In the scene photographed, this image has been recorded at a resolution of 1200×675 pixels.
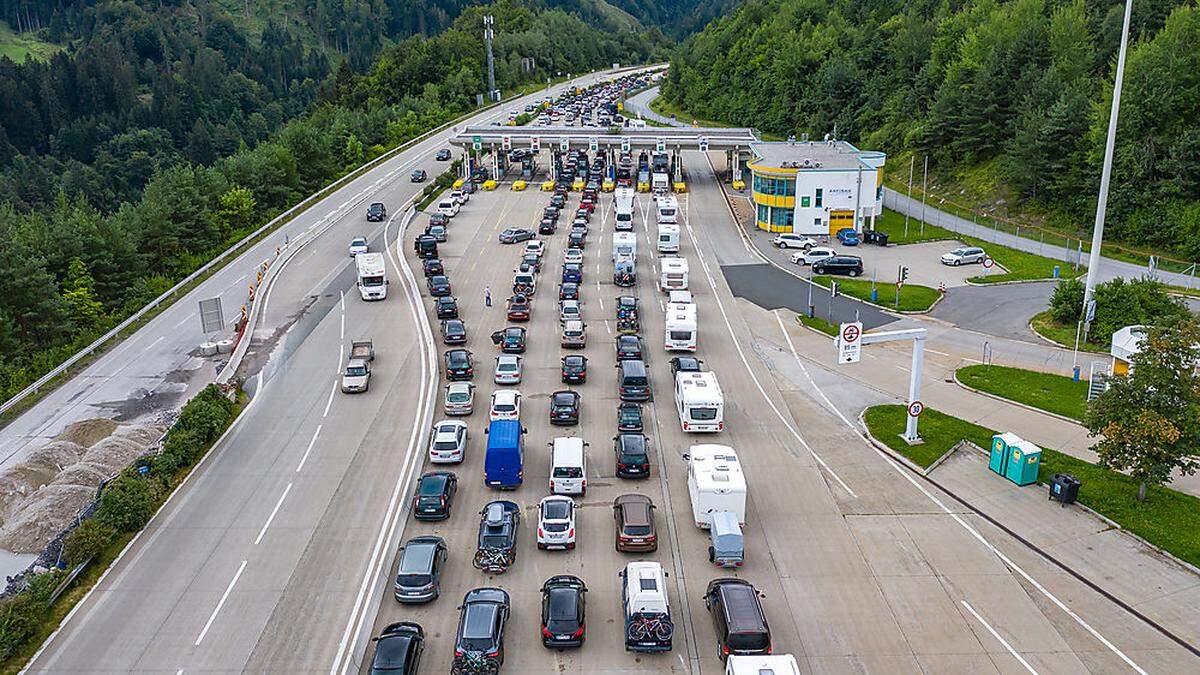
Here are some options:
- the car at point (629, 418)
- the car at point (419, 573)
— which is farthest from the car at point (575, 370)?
the car at point (419, 573)

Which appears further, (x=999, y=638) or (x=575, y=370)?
(x=575, y=370)

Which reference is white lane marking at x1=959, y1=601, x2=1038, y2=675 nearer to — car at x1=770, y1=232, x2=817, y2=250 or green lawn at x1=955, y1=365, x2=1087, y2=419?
green lawn at x1=955, y1=365, x2=1087, y2=419

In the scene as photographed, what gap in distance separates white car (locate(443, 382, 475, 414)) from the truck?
15.9ft

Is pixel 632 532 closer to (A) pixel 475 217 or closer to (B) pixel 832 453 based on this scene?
(B) pixel 832 453

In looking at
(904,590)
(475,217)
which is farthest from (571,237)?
(904,590)

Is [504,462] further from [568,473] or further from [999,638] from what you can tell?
[999,638]

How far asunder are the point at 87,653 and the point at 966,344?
4384 centimetres

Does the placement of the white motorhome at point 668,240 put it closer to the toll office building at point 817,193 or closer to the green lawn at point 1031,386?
the toll office building at point 817,193

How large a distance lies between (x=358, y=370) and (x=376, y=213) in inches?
1596

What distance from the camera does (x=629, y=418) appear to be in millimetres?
38438

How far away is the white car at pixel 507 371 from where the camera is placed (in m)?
44.2

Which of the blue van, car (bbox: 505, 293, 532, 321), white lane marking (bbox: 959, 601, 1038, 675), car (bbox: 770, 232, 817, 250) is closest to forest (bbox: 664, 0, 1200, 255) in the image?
car (bbox: 770, 232, 817, 250)

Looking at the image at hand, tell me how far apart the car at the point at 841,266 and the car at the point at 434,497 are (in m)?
38.8

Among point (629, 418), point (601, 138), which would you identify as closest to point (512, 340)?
point (629, 418)
